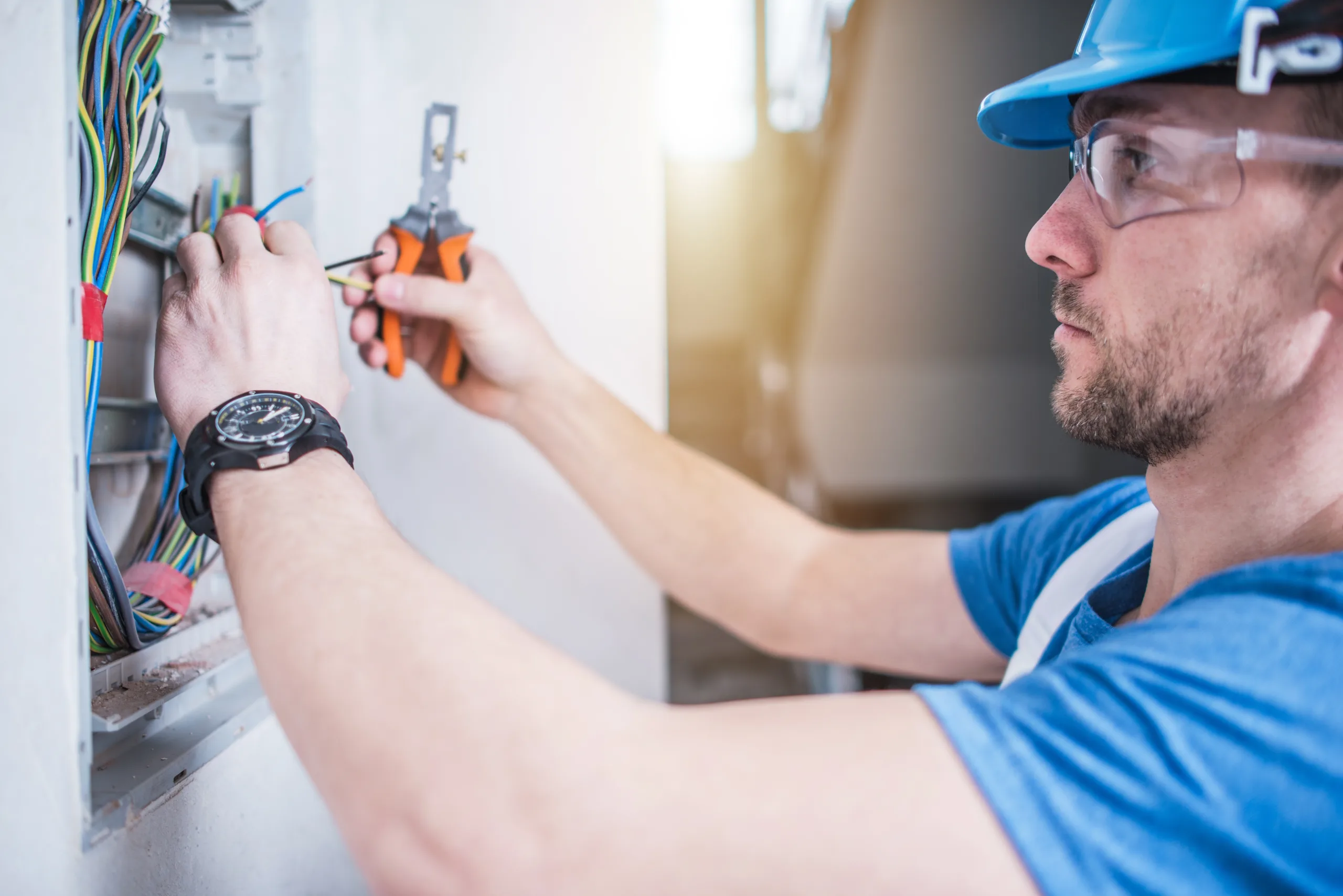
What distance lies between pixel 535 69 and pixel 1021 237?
1.85 meters

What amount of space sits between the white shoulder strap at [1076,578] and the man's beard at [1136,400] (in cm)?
16

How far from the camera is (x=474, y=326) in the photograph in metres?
0.83

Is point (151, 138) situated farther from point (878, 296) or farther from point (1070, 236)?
point (878, 296)

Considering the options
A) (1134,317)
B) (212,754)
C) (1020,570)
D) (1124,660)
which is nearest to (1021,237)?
(1020,570)

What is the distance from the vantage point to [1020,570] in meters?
0.90

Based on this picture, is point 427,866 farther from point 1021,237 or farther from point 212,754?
point 1021,237

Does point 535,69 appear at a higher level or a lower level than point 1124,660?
higher

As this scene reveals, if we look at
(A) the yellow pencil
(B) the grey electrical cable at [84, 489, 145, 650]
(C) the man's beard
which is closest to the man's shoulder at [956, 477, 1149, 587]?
(C) the man's beard

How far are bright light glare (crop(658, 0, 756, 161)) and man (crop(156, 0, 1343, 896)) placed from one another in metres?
1.43

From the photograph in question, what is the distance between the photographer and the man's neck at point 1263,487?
544 millimetres

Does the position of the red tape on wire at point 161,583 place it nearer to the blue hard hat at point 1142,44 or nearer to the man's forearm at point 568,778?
the man's forearm at point 568,778

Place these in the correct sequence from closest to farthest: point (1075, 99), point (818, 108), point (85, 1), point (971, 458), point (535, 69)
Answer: point (85, 1) < point (1075, 99) < point (535, 69) < point (818, 108) < point (971, 458)

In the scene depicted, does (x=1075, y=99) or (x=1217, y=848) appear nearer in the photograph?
(x=1217, y=848)

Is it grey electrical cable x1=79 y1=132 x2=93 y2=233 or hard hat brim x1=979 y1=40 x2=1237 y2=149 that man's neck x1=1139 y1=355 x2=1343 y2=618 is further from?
grey electrical cable x1=79 y1=132 x2=93 y2=233
